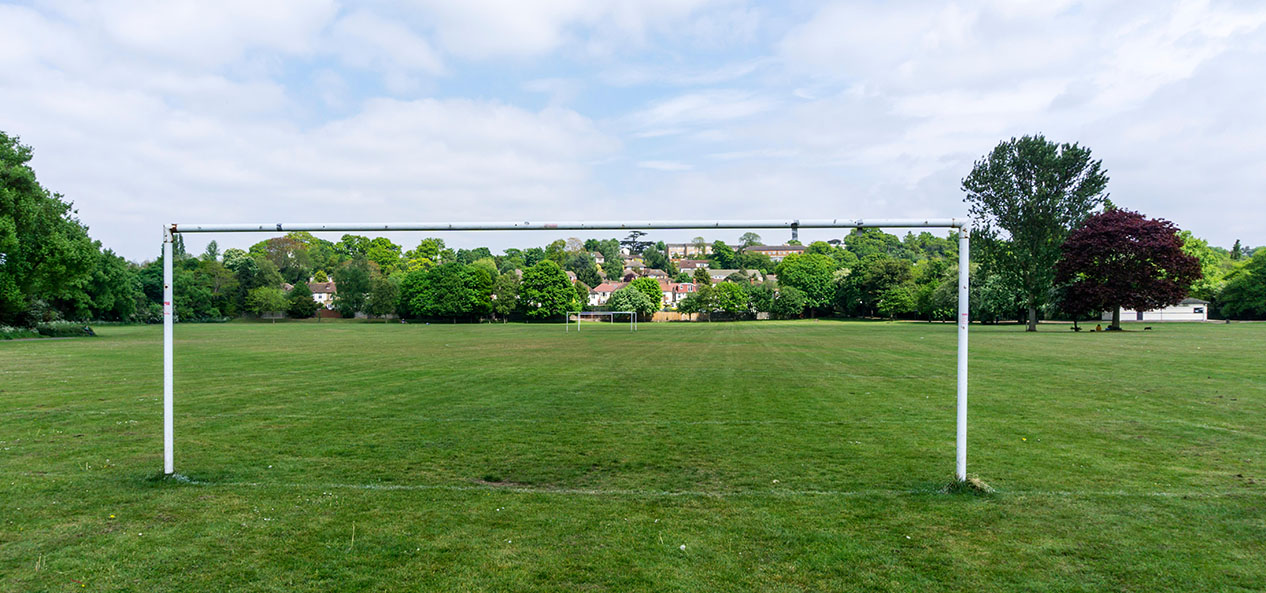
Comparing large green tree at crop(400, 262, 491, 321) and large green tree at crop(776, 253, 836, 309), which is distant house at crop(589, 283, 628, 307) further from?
large green tree at crop(400, 262, 491, 321)

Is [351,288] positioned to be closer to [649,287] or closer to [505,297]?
[505,297]

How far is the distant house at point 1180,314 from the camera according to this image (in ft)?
253

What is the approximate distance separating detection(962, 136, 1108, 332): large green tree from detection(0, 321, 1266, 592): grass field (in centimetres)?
3994

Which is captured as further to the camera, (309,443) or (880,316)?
(880,316)

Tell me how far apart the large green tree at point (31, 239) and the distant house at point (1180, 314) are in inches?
3933

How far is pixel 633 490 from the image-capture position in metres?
7.09

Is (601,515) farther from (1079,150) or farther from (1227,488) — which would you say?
(1079,150)

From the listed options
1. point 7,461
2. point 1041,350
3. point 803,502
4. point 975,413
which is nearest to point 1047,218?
point 1041,350

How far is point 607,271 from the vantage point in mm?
186000

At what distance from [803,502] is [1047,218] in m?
54.7

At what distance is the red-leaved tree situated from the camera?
4775 cm

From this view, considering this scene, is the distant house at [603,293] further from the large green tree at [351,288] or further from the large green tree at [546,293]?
the large green tree at [351,288]

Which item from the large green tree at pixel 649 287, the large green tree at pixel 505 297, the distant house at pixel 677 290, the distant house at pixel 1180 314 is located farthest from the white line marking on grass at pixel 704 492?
the distant house at pixel 677 290

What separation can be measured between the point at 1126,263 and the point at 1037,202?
779 cm
